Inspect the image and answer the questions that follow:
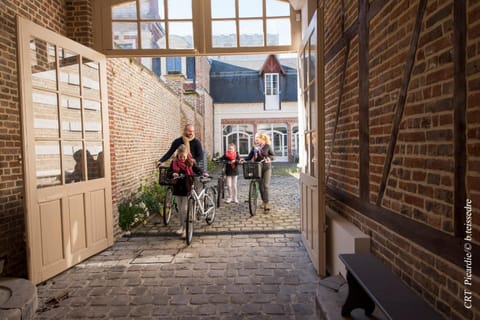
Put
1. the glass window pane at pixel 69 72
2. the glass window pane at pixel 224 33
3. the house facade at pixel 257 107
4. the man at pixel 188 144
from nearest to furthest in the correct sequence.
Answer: the glass window pane at pixel 69 72 → the glass window pane at pixel 224 33 → the man at pixel 188 144 → the house facade at pixel 257 107

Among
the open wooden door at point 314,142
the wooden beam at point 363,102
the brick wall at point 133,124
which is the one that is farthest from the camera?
the brick wall at point 133,124

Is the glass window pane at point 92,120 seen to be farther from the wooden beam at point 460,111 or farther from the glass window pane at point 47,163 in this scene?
the wooden beam at point 460,111

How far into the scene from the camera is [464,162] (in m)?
1.71

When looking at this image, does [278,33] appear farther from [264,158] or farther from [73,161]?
[73,161]

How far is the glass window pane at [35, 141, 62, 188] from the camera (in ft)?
12.7

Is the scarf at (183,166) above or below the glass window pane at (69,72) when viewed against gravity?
below

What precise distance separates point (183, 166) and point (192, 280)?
2033 mm

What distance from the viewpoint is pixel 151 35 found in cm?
530

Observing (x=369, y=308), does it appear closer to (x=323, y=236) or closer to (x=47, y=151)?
(x=323, y=236)

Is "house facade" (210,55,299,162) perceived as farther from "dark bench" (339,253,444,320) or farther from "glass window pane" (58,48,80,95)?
"dark bench" (339,253,444,320)

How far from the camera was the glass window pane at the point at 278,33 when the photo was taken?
17.1 feet

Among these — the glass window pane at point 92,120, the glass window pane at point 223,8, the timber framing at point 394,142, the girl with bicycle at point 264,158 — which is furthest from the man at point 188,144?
the timber framing at point 394,142

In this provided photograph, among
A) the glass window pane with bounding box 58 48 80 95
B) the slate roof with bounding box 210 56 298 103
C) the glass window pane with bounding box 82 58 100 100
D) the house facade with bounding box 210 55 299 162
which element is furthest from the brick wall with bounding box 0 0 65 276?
the slate roof with bounding box 210 56 298 103

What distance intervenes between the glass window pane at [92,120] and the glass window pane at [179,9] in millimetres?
1722
